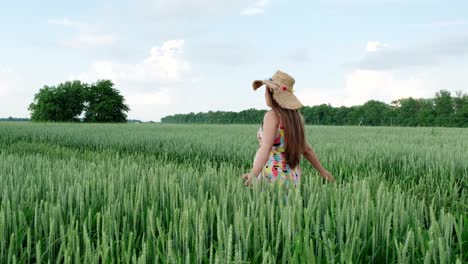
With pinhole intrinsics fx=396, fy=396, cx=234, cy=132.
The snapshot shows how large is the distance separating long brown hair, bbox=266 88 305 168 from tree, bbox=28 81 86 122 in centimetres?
5694

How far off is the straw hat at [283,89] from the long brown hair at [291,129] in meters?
0.09

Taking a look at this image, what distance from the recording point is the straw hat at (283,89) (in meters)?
2.99

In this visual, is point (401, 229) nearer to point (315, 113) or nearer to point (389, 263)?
point (389, 263)

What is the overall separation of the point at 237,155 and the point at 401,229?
16.3ft

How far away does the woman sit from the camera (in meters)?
3.00

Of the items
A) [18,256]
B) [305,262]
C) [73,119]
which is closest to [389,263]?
[305,262]

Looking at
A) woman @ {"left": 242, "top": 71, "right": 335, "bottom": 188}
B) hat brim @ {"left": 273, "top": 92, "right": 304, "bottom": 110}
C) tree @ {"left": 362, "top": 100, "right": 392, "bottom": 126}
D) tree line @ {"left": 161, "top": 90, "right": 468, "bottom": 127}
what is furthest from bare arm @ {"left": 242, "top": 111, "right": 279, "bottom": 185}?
tree @ {"left": 362, "top": 100, "right": 392, "bottom": 126}

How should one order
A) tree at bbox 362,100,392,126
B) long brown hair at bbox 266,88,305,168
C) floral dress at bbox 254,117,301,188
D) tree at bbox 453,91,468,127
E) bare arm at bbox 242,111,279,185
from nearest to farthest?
bare arm at bbox 242,111,279,185 → long brown hair at bbox 266,88,305,168 → floral dress at bbox 254,117,301,188 → tree at bbox 453,91,468,127 → tree at bbox 362,100,392,126

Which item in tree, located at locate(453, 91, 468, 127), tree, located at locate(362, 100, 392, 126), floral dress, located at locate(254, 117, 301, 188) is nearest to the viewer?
floral dress, located at locate(254, 117, 301, 188)

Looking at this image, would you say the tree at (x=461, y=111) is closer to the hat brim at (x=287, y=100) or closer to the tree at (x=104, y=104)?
the tree at (x=104, y=104)

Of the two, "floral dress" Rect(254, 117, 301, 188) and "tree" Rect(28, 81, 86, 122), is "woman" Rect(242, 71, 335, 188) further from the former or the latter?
"tree" Rect(28, 81, 86, 122)

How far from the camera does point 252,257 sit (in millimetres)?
1478

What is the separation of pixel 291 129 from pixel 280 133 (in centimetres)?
14

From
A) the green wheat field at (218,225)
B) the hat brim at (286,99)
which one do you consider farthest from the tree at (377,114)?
the hat brim at (286,99)
